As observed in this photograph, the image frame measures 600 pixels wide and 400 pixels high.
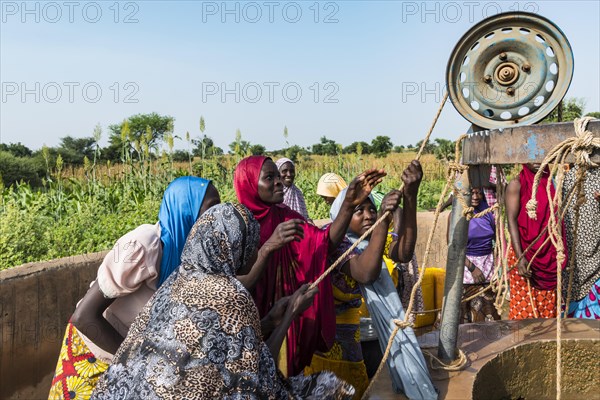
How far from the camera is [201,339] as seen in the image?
5.39 feet

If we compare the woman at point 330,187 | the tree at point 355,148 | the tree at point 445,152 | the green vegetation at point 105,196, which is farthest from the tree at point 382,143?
Result: the woman at point 330,187

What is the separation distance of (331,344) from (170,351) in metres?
1.16

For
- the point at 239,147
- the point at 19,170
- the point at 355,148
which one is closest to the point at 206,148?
the point at 239,147

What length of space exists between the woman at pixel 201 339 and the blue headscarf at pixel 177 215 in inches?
16.5

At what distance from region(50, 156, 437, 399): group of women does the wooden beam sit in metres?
0.33

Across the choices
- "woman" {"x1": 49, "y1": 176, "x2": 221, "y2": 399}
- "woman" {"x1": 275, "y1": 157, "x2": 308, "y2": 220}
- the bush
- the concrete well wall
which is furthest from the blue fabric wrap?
the bush

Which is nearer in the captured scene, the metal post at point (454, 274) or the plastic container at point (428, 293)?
the metal post at point (454, 274)

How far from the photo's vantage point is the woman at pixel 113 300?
2.04 metres

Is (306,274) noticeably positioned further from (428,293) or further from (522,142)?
(428,293)

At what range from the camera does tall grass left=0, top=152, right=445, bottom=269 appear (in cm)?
467

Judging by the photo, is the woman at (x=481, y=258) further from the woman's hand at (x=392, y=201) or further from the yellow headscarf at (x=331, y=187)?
the woman's hand at (x=392, y=201)

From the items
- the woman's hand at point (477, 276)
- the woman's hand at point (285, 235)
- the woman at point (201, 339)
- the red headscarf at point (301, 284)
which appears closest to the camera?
the woman at point (201, 339)

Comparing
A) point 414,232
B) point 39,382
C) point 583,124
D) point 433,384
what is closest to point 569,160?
point 583,124

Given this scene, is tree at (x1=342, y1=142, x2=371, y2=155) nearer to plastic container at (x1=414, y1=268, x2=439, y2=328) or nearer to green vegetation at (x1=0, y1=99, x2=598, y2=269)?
green vegetation at (x1=0, y1=99, x2=598, y2=269)
